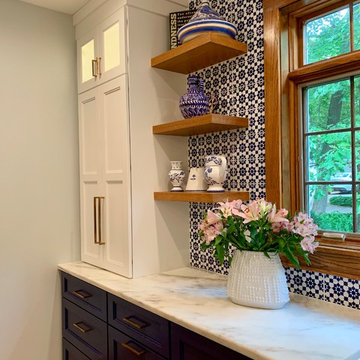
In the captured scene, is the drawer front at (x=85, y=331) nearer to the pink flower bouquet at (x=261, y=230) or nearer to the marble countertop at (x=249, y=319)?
the marble countertop at (x=249, y=319)

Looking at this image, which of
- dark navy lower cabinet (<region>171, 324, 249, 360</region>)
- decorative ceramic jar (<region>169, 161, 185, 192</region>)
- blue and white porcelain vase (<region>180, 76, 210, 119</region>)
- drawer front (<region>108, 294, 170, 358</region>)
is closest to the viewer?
dark navy lower cabinet (<region>171, 324, 249, 360</region>)

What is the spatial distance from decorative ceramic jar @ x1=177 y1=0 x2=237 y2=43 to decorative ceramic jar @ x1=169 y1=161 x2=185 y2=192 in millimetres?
672

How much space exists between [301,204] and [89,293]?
4.11 ft

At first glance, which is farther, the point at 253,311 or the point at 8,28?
the point at 8,28

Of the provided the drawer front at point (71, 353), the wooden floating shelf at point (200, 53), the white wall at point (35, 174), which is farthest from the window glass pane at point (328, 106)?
the drawer front at point (71, 353)

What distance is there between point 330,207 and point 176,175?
32.3 inches

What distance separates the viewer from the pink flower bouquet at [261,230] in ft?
4.74

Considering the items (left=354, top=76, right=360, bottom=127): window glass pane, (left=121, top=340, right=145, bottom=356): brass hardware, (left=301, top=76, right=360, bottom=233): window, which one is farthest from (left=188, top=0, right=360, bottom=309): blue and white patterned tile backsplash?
(left=121, top=340, right=145, bottom=356): brass hardware

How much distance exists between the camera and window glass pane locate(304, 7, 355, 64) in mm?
1596

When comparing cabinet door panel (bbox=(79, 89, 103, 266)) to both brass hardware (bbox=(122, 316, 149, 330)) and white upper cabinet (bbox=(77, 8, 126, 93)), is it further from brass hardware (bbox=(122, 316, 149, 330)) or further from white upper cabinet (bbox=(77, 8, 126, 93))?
brass hardware (bbox=(122, 316, 149, 330))

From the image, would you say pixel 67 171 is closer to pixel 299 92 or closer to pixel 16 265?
pixel 16 265

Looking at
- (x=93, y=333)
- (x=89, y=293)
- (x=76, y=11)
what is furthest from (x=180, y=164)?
(x=76, y=11)

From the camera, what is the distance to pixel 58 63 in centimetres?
244

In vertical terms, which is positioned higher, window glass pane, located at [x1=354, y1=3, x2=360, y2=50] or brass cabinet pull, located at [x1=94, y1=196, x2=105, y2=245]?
window glass pane, located at [x1=354, y1=3, x2=360, y2=50]
